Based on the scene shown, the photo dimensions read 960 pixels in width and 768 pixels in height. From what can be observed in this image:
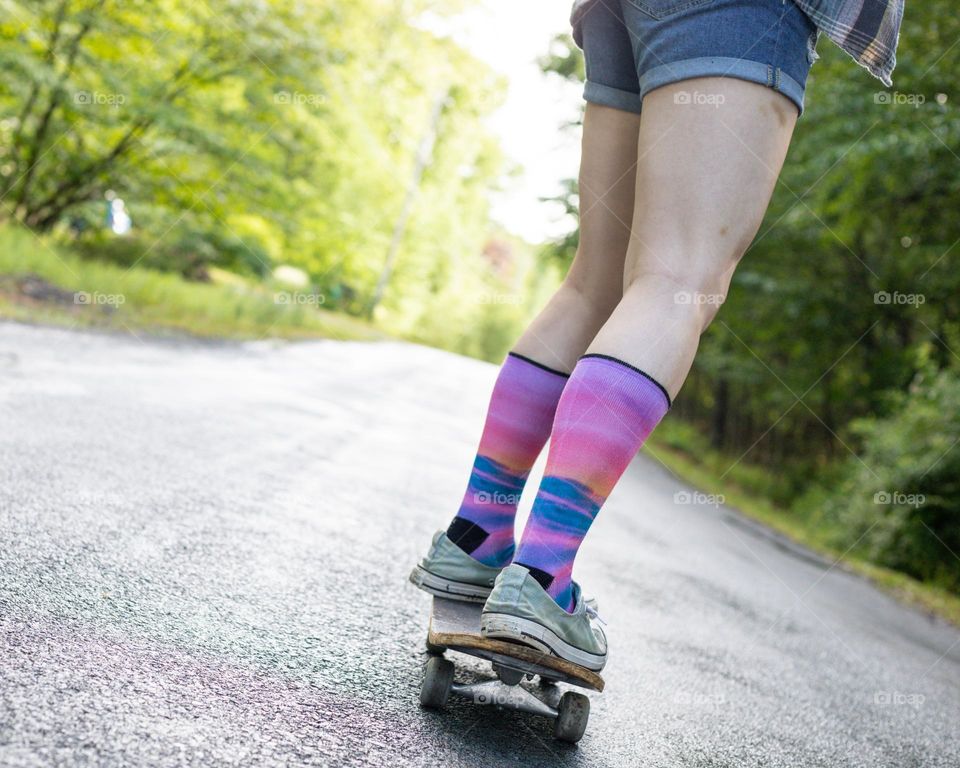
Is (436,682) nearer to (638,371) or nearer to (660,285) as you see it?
(638,371)

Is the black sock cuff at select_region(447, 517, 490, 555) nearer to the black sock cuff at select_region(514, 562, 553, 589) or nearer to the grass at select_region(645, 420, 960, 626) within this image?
the black sock cuff at select_region(514, 562, 553, 589)

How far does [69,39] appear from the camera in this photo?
29.5 feet

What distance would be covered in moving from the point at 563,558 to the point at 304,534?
3.74 feet

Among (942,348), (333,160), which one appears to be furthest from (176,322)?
(333,160)

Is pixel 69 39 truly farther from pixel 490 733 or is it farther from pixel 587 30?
pixel 490 733

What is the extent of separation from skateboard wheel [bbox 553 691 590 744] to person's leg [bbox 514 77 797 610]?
0.15m

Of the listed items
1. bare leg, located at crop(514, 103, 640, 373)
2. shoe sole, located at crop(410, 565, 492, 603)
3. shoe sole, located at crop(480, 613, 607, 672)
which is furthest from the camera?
bare leg, located at crop(514, 103, 640, 373)

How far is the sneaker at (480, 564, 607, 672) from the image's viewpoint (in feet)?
4.39

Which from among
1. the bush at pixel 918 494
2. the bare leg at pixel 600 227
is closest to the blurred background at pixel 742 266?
the bush at pixel 918 494

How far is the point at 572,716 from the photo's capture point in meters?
1.42

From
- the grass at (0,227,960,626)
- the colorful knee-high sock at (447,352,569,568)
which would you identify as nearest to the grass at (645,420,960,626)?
the grass at (0,227,960,626)

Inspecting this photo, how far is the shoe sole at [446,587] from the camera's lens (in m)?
1.65

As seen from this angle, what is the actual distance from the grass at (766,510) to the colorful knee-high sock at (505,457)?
5291mm

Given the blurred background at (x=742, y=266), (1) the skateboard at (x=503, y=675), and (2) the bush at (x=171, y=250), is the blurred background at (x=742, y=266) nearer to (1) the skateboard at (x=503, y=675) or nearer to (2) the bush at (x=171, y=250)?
(2) the bush at (x=171, y=250)
